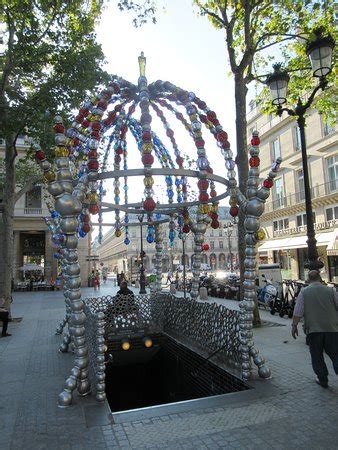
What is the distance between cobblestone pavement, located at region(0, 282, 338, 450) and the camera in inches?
158

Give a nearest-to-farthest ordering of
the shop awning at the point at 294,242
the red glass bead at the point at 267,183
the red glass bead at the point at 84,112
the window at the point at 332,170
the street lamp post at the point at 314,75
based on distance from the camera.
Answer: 1. the red glass bead at the point at 267,183
2. the red glass bead at the point at 84,112
3. the street lamp post at the point at 314,75
4. the shop awning at the point at 294,242
5. the window at the point at 332,170

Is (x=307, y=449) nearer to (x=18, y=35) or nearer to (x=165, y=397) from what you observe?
(x=165, y=397)

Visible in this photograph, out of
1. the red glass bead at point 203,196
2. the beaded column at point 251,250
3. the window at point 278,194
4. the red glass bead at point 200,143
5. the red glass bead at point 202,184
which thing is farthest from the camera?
the window at point 278,194

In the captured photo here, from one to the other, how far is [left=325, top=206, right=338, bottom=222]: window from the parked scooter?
1362 centimetres

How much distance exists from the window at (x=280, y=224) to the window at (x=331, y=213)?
5112 millimetres

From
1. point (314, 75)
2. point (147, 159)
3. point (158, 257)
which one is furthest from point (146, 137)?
point (158, 257)

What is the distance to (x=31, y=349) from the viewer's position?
30.1ft

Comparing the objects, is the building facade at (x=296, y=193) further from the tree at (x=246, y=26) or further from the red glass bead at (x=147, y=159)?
the red glass bead at (x=147, y=159)

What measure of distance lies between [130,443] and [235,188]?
4.56m

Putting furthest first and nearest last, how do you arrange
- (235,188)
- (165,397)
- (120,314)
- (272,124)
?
(272,124)
(120,314)
(165,397)
(235,188)

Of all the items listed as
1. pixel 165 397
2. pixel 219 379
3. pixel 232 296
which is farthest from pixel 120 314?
pixel 232 296

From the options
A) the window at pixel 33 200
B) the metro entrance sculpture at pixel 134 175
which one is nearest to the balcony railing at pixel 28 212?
the window at pixel 33 200

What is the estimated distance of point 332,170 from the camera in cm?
2792

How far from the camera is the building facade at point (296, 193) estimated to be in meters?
27.6
